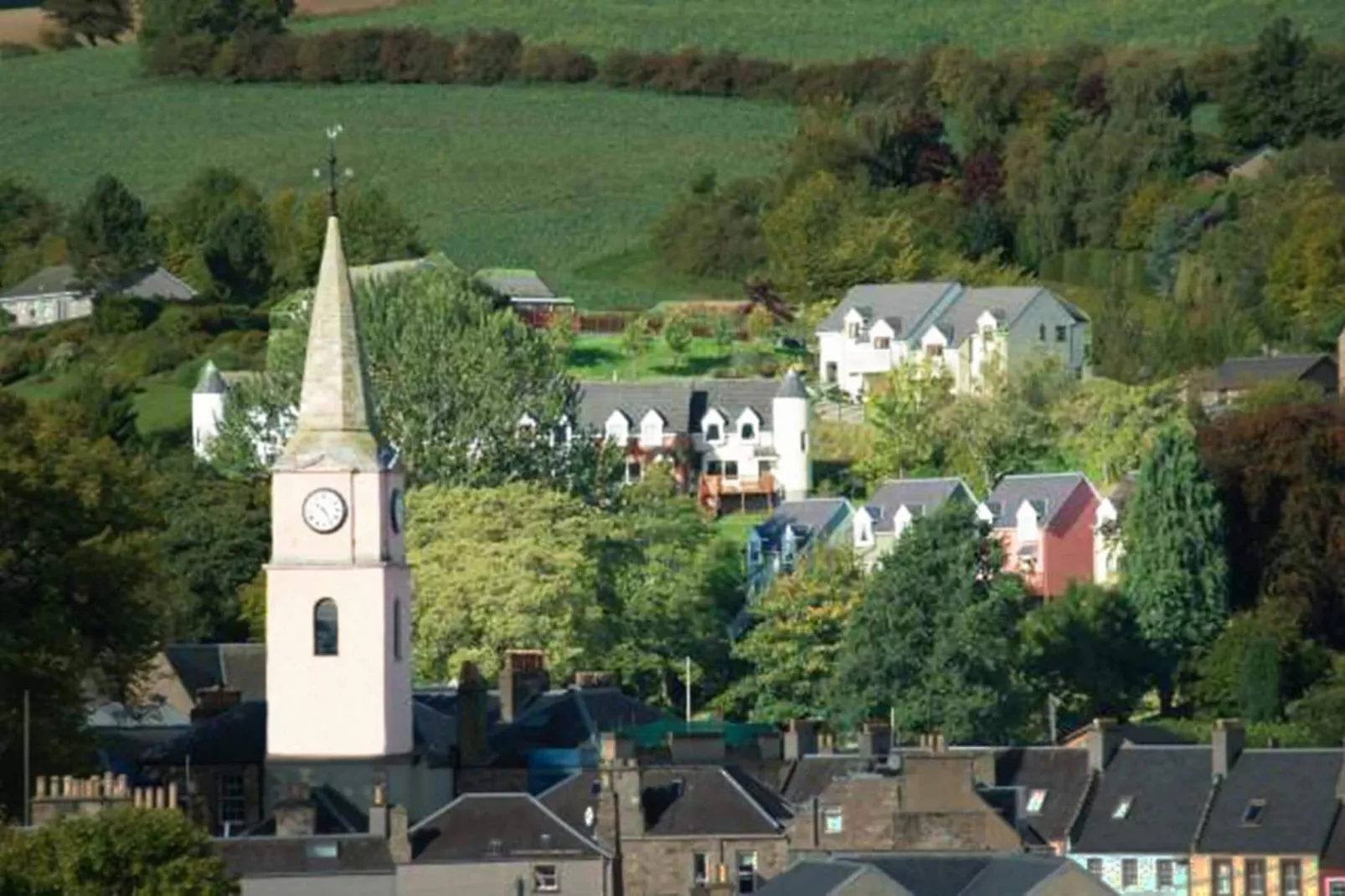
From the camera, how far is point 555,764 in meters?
105

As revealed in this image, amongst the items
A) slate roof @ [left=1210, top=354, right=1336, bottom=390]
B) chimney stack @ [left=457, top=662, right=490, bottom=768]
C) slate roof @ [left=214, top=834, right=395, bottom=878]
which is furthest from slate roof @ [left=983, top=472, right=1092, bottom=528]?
slate roof @ [left=214, top=834, right=395, bottom=878]

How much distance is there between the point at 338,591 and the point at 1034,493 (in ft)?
167

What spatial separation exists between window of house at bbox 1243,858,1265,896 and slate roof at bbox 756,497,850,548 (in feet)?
161

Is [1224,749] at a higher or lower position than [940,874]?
higher

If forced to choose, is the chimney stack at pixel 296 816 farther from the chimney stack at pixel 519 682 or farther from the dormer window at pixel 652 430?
the dormer window at pixel 652 430

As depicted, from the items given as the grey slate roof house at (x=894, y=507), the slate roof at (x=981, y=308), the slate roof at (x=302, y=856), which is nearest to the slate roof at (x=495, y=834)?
the slate roof at (x=302, y=856)

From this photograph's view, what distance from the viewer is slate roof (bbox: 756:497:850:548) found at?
152 meters

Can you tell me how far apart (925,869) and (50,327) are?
4324 inches

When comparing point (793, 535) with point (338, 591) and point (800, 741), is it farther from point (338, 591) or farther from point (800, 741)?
point (338, 591)

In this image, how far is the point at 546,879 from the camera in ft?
306

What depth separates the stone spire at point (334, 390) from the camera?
103 m

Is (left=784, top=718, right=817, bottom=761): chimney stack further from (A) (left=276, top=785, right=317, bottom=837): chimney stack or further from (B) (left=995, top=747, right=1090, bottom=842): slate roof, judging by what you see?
(A) (left=276, top=785, right=317, bottom=837): chimney stack

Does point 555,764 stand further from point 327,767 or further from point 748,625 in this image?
point 748,625

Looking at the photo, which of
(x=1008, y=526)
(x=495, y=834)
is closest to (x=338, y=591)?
(x=495, y=834)
